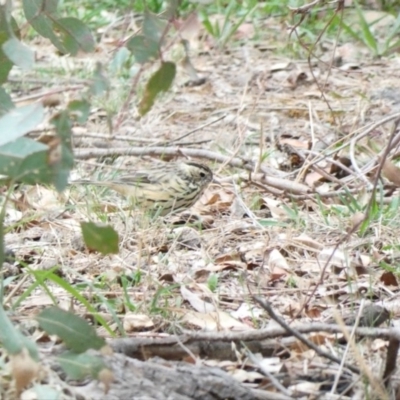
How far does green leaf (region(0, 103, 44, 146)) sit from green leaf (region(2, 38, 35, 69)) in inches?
8.7

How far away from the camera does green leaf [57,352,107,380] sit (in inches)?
86.3

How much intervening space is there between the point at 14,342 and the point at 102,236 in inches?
12.0

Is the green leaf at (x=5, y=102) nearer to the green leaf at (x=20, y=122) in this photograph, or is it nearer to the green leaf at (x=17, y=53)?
the green leaf at (x=17, y=53)

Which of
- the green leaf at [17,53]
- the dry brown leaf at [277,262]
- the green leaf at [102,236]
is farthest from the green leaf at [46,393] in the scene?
the dry brown leaf at [277,262]

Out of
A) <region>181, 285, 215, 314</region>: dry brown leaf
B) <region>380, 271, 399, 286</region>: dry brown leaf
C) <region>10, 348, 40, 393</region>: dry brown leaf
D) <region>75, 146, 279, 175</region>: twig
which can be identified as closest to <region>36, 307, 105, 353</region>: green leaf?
<region>10, 348, 40, 393</region>: dry brown leaf

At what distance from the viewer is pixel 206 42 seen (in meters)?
7.89

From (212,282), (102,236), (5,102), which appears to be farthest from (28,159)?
(212,282)

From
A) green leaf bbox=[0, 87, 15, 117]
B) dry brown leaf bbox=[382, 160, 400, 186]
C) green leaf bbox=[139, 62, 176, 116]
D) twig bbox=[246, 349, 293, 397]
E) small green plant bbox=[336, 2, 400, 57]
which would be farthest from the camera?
small green plant bbox=[336, 2, 400, 57]

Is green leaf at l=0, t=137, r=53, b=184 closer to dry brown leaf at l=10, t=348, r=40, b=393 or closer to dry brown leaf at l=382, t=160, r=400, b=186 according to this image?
dry brown leaf at l=10, t=348, r=40, b=393

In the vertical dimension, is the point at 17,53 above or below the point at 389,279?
above

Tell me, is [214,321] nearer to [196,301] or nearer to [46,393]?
[196,301]

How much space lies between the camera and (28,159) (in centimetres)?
205

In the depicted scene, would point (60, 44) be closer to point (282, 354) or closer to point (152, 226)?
point (282, 354)

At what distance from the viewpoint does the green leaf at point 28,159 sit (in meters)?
2.02
